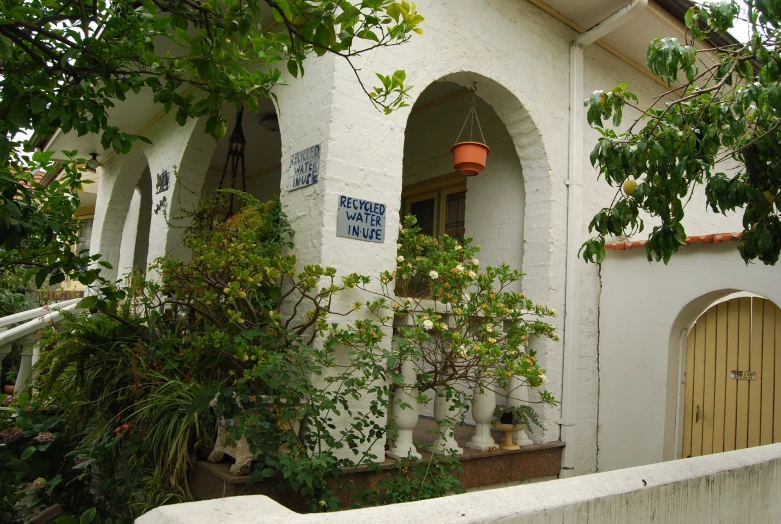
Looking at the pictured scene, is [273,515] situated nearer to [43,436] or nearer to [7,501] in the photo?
[7,501]

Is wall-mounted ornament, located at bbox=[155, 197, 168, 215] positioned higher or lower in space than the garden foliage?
higher

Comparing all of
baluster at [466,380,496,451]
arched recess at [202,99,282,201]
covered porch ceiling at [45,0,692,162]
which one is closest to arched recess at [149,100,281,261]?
arched recess at [202,99,282,201]

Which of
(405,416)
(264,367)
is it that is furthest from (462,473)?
(264,367)

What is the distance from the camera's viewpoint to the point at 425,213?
6871 millimetres

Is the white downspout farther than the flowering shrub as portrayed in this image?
Yes

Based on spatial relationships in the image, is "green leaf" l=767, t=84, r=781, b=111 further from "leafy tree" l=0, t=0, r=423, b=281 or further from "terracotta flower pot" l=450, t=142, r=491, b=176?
"terracotta flower pot" l=450, t=142, r=491, b=176

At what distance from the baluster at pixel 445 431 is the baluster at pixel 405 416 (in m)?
0.17

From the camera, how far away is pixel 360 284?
13.0 ft

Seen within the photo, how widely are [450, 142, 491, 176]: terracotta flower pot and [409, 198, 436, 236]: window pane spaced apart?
73.9 inches

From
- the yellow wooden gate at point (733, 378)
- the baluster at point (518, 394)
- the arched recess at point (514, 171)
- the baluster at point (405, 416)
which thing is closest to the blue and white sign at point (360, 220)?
the baluster at point (405, 416)

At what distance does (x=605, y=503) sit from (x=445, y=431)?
2167 millimetres

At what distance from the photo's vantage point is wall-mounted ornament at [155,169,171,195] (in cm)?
649

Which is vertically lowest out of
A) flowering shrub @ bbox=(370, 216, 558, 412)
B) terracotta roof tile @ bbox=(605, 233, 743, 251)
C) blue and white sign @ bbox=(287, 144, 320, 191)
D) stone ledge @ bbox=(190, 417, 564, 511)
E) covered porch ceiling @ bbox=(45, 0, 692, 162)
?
stone ledge @ bbox=(190, 417, 564, 511)

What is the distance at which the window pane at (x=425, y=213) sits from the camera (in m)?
6.79
